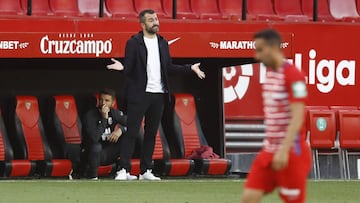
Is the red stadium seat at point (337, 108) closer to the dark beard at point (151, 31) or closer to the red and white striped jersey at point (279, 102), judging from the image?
the dark beard at point (151, 31)

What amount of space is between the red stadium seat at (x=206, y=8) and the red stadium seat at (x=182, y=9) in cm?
9

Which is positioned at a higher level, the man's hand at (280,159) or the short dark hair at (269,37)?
the short dark hair at (269,37)

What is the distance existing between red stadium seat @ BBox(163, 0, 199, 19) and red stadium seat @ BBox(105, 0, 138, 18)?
22.8 inches

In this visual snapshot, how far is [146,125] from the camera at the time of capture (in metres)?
14.9

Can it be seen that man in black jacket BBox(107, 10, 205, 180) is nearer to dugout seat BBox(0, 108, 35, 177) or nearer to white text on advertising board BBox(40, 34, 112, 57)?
white text on advertising board BBox(40, 34, 112, 57)

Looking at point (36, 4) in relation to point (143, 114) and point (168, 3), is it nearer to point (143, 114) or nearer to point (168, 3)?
point (168, 3)

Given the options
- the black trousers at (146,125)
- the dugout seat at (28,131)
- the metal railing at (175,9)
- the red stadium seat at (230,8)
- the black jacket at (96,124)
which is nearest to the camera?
the black trousers at (146,125)

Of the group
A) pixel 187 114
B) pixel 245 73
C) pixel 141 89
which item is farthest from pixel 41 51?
pixel 245 73

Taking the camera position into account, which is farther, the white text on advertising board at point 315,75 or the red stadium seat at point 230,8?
the red stadium seat at point 230,8

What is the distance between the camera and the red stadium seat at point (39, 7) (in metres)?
18.2

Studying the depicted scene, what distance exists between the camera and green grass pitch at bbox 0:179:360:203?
12.0 m

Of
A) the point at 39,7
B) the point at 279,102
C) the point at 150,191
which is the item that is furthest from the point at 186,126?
the point at 279,102

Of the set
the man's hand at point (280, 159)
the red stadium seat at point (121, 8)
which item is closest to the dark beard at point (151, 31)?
the red stadium seat at point (121, 8)

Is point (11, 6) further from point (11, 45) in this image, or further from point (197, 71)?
point (197, 71)
